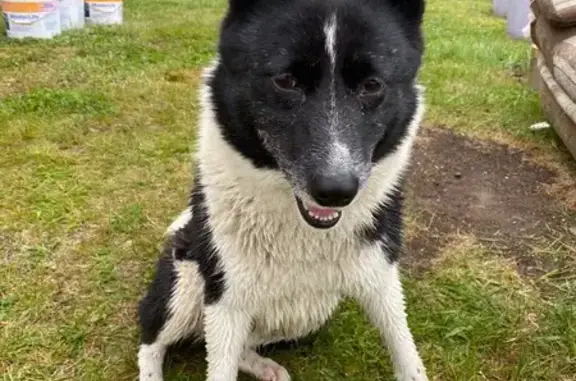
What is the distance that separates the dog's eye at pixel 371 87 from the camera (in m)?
1.70

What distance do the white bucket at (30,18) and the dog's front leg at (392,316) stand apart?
5.24 metres

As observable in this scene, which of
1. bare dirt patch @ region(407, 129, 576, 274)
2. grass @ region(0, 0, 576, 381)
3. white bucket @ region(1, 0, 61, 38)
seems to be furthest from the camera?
white bucket @ region(1, 0, 61, 38)

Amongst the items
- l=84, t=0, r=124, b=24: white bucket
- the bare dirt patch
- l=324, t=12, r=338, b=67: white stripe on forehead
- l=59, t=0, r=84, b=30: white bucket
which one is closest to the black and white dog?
l=324, t=12, r=338, b=67: white stripe on forehead

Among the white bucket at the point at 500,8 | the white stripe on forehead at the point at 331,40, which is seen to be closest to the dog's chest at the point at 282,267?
the white stripe on forehead at the point at 331,40

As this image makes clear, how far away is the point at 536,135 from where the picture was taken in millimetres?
4332

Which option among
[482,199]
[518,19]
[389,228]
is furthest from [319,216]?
[518,19]

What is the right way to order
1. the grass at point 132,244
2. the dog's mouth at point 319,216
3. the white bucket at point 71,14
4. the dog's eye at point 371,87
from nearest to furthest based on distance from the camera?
1. the dog's eye at point 371,87
2. the dog's mouth at point 319,216
3. the grass at point 132,244
4. the white bucket at point 71,14

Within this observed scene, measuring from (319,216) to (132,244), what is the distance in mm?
1505

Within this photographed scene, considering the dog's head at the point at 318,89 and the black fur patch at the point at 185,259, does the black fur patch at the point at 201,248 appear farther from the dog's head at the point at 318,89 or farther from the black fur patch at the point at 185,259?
the dog's head at the point at 318,89

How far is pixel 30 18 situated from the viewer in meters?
6.29

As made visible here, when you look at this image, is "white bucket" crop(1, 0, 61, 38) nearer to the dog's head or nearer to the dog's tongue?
the dog's head

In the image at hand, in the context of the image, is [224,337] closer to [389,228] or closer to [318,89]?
[389,228]

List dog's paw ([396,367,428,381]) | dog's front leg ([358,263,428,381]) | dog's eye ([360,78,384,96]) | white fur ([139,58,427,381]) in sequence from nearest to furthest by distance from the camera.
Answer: dog's eye ([360,78,384,96]) < white fur ([139,58,427,381]) < dog's front leg ([358,263,428,381]) < dog's paw ([396,367,428,381])

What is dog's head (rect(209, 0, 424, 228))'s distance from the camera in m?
1.64
